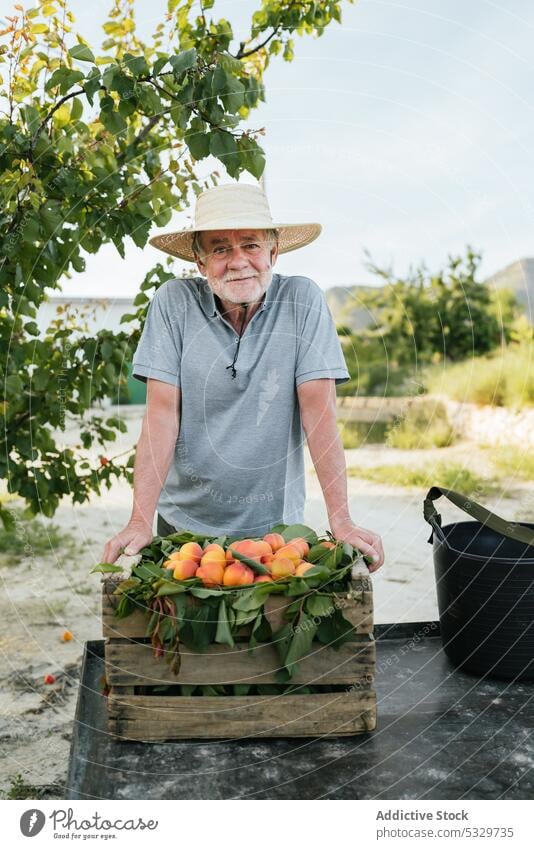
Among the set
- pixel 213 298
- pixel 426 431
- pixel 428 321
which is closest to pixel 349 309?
pixel 428 321

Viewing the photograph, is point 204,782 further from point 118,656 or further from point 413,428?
point 413,428

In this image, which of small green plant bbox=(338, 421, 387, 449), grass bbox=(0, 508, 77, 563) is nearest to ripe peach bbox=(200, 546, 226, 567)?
grass bbox=(0, 508, 77, 563)

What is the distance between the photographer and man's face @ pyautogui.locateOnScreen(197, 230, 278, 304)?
2506mm

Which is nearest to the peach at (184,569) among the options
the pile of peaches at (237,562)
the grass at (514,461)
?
the pile of peaches at (237,562)

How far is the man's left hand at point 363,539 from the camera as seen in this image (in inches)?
81.9

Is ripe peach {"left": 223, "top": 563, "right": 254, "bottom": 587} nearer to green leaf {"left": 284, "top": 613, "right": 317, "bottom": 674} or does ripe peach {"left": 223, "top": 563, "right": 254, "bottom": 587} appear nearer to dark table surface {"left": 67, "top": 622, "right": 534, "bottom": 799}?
green leaf {"left": 284, "top": 613, "right": 317, "bottom": 674}

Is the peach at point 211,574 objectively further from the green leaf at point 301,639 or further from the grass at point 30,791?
the grass at point 30,791

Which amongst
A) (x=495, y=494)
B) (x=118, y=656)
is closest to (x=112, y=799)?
(x=118, y=656)

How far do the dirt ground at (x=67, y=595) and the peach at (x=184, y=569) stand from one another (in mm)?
184

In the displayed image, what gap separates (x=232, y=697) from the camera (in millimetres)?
1865

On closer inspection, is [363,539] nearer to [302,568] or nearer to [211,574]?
[302,568]

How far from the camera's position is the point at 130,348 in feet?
11.5

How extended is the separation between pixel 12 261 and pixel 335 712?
73.3 inches

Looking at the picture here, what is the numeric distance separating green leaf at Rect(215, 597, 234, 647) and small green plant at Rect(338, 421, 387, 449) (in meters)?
7.71
